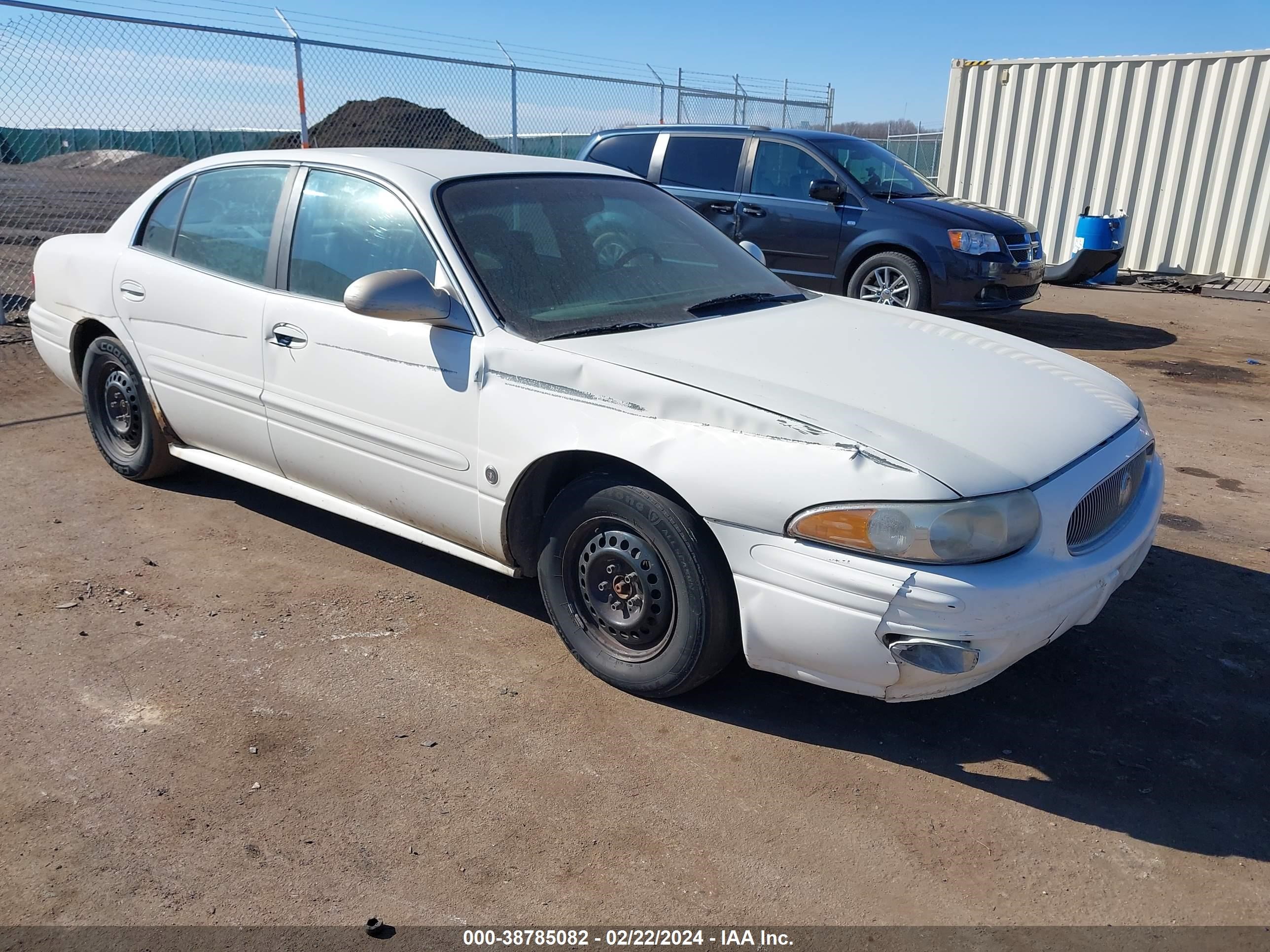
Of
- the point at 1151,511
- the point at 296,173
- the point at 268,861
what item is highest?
the point at 296,173

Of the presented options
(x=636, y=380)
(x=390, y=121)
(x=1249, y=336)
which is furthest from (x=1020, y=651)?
(x=390, y=121)

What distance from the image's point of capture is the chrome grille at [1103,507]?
9.65ft

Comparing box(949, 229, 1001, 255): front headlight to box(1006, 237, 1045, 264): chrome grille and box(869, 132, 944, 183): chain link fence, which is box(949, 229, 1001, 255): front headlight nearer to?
box(1006, 237, 1045, 264): chrome grille

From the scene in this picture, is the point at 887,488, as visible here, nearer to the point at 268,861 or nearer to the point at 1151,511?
the point at 1151,511

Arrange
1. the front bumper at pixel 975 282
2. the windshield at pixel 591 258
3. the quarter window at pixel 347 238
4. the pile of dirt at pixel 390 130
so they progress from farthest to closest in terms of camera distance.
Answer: the pile of dirt at pixel 390 130
the front bumper at pixel 975 282
the quarter window at pixel 347 238
the windshield at pixel 591 258

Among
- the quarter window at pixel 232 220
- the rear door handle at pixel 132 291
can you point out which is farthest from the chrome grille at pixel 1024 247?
the rear door handle at pixel 132 291

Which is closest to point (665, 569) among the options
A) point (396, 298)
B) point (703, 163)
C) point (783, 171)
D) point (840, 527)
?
point (840, 527)

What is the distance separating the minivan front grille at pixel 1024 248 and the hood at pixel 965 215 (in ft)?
0.19

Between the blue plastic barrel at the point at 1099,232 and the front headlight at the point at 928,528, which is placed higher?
the blue plastic barrel at the point at 1099,232

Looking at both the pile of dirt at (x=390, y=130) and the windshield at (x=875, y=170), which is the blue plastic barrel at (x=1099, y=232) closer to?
the windshield at (x=875, y=170)

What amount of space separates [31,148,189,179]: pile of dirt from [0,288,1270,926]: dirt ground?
1087 cm

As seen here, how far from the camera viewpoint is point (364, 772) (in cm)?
293

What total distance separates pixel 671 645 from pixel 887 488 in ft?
2.84

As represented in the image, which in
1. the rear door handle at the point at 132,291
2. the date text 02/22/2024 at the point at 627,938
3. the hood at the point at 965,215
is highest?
the hood at the point at 965,215
